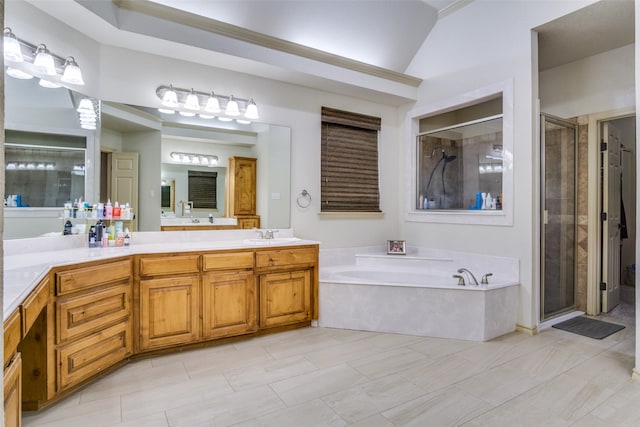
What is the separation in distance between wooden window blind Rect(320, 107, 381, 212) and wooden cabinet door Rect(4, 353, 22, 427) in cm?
306

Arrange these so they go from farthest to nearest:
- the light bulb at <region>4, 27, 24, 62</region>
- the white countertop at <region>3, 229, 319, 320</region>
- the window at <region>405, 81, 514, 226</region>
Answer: the window at <region>405, 81, 514, 226</region> < the light bulb at <region>4, 27, 24, 62</region> < the white countertop at <region>3, 229, 319, 320</region>

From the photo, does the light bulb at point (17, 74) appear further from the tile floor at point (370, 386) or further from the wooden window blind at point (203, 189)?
the tile floor at point (370, 386)

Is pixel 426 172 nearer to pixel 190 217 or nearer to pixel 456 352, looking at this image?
pixel 456 352

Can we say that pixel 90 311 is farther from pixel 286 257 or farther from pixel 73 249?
pixel 286 257

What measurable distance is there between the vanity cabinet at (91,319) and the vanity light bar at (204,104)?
4.85 ft

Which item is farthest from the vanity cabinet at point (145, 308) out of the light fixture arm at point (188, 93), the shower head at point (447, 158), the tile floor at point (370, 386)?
the shower head at point (447, 158)

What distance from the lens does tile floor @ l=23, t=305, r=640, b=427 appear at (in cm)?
187

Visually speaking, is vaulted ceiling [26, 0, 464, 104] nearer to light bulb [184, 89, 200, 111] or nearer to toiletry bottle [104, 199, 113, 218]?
light bulb [184, 89, 200, 111]

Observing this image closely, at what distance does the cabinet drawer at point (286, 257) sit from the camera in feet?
9.89

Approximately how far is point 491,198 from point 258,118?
→ 259 cm

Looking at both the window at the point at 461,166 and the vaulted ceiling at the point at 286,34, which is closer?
the vaulted ceiling at the point at 286,34

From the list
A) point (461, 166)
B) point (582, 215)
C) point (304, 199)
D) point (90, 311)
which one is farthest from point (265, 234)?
point (582, 215)

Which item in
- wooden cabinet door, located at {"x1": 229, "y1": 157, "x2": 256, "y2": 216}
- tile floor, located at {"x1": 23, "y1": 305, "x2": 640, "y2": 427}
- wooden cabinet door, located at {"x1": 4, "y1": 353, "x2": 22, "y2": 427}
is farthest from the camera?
wooden cabinet door, located at {"x1": 229, "y1": 157, "x2": 256, "y2": 216}

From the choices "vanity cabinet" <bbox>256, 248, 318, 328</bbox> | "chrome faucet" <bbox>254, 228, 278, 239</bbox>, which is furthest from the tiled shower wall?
"chrome faucet" <bbox>254, 228, 278, 239</bbox>
